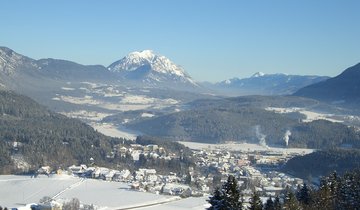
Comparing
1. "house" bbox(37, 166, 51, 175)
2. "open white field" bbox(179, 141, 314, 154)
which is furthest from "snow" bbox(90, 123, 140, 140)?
"house" bbox(37, 166, 51, 175)

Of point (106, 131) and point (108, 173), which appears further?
point (106, 131)

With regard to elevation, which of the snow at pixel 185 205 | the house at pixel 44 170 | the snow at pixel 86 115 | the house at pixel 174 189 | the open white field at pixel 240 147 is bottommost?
the snow at pixel 185 205

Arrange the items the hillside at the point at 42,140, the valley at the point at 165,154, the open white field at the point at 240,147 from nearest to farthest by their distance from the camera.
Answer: the valley at the point at 165,154, the hillside at the point at 42,140, the open white field at the point at 240,147

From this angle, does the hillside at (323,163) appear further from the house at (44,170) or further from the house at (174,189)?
the house at (44,170)

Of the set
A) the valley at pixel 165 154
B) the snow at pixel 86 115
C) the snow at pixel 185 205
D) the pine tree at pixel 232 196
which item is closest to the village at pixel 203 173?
the valley at pixel 165 154

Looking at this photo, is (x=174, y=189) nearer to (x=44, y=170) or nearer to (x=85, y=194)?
(x=85, y=194)

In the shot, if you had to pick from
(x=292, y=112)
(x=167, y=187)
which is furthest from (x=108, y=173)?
(x=292, y=112)

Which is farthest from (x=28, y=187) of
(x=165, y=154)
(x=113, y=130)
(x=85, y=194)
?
(x=113, y=130)

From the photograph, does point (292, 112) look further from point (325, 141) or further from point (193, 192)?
point (193, 192)
